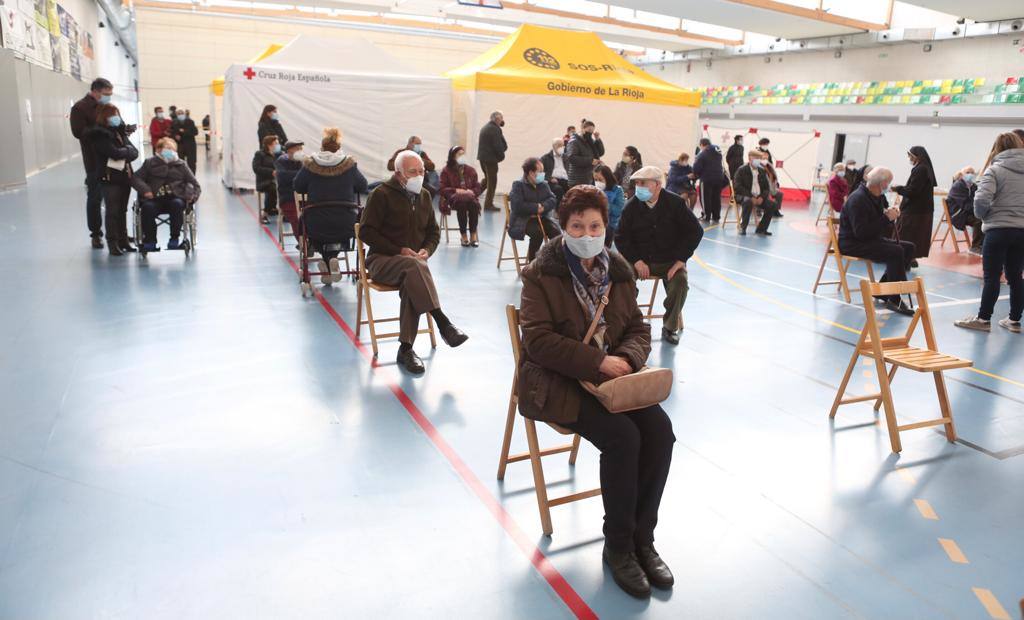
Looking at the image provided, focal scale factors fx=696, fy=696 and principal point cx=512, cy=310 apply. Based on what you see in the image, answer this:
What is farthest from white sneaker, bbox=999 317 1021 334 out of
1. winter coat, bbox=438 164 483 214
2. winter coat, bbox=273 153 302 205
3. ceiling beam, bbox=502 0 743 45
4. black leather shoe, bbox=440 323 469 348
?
ceiling beam, bbox=502 0 743 45

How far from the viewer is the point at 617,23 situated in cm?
2061

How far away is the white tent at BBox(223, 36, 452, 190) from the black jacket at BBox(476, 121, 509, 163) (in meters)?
2.41

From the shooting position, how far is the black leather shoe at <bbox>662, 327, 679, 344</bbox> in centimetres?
540

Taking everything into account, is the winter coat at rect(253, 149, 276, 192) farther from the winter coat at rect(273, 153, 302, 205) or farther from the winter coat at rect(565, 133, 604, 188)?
the winter coat at rect(565, 133, 604, 188)

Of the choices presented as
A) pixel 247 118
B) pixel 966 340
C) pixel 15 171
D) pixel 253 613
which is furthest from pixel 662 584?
pixel 15 171

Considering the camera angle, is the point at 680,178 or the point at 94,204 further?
the point at 680,178

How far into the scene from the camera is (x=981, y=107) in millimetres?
16500

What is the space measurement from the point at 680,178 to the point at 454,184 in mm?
4349

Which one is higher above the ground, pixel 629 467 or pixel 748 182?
pixel 748 182

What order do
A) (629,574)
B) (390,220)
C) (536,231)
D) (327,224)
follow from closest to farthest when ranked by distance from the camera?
1. (629,574)
2. (390,220)
3. (327,224)
4. (536,231)

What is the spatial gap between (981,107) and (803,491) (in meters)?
17.4

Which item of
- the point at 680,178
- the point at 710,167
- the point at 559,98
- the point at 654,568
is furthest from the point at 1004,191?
the point at 559,98

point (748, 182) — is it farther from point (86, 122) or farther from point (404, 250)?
point (86, 122)

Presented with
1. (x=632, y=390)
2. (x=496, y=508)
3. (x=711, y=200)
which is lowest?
(x=496, y=508)
